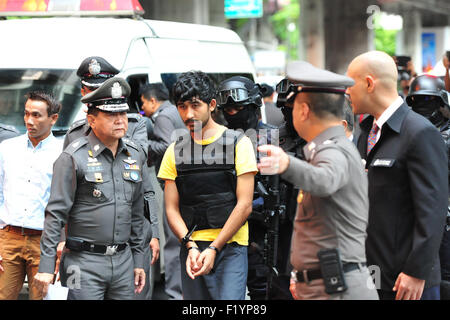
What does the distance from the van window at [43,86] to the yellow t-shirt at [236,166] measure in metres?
2.05

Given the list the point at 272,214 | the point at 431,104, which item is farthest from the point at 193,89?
the point at 431,104

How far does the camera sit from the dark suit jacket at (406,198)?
12.4ft

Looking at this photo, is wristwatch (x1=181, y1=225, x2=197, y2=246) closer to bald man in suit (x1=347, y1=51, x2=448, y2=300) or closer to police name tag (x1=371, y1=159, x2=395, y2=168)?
bald man in suit (x1=347, y1=51, x2=448, y2=300)

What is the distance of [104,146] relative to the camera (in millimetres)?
4520

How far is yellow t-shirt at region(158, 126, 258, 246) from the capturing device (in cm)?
466

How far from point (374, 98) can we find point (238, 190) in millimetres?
1130

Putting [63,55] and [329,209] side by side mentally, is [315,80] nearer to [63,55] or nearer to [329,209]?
[329,209]

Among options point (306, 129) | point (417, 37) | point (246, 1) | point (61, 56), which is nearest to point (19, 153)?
point (61, 56)

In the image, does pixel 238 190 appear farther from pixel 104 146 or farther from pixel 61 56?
pixel 61 56

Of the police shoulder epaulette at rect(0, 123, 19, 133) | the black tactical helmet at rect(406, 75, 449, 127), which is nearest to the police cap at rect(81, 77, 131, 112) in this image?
the police shoulder epaulette at rect(0, 123, 19, 133)

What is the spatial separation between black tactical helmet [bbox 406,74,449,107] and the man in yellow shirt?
1.83 m

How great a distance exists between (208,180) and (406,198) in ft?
4.38

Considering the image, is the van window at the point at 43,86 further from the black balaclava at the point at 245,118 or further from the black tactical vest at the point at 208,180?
the black tactical vest at the point at 208,180

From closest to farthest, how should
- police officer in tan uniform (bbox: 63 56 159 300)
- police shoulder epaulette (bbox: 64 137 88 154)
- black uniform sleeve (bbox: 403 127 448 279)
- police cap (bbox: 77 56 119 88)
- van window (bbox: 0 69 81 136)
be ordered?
black uniform sleeve (bbox: 403 127 448 279) → police shoulder epaulette (bbox: 64 137 88 154) → police officer in tan uniform (bbox: 63 56 159 300) → police cap (bbox: 77 56 119 88) → van window (bbox: 0 69 81 136)
